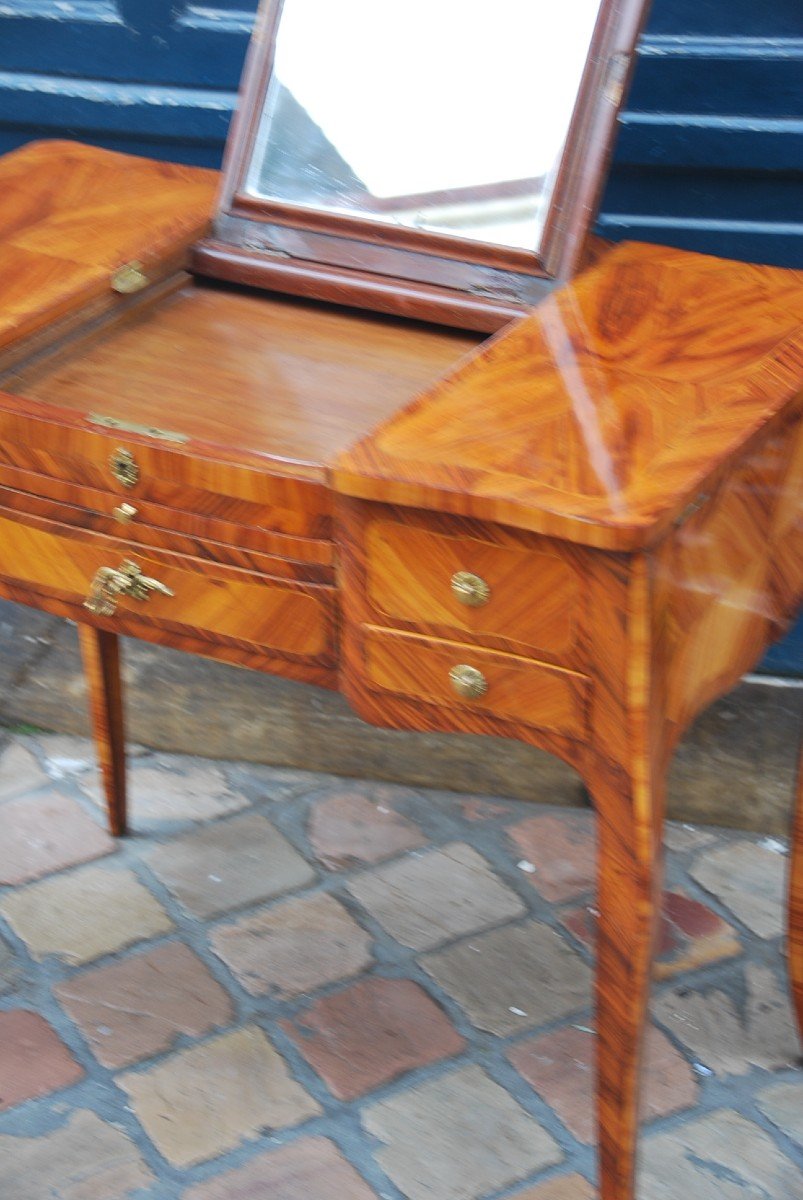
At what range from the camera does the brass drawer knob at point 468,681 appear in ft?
4.57

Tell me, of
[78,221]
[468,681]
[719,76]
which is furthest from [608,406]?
[719,76]

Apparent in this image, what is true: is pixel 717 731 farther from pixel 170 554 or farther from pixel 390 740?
pixel 170 554

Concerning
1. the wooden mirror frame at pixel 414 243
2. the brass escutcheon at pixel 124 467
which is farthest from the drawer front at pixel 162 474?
the wooden mirror frame at pixel 414 243

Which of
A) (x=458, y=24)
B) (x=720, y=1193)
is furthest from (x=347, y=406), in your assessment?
(x=720, y=1193)

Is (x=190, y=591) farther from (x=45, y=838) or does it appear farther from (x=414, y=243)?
(x=45, y=838)

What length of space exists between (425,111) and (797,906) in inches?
41.7

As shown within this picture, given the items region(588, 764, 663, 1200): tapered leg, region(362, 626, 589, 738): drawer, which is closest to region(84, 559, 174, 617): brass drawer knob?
region(362, 626, 589, 738): drawer

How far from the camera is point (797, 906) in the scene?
1868 millimetres

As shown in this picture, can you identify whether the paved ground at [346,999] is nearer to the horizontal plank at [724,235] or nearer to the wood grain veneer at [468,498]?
the wood grain veneer at [468,498]

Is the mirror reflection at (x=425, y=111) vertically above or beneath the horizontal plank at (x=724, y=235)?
above

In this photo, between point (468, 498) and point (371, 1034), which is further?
point (371, 1034)

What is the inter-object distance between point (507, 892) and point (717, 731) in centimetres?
43

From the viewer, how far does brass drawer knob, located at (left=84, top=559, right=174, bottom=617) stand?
1.52 metres

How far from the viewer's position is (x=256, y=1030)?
2.00 metres
